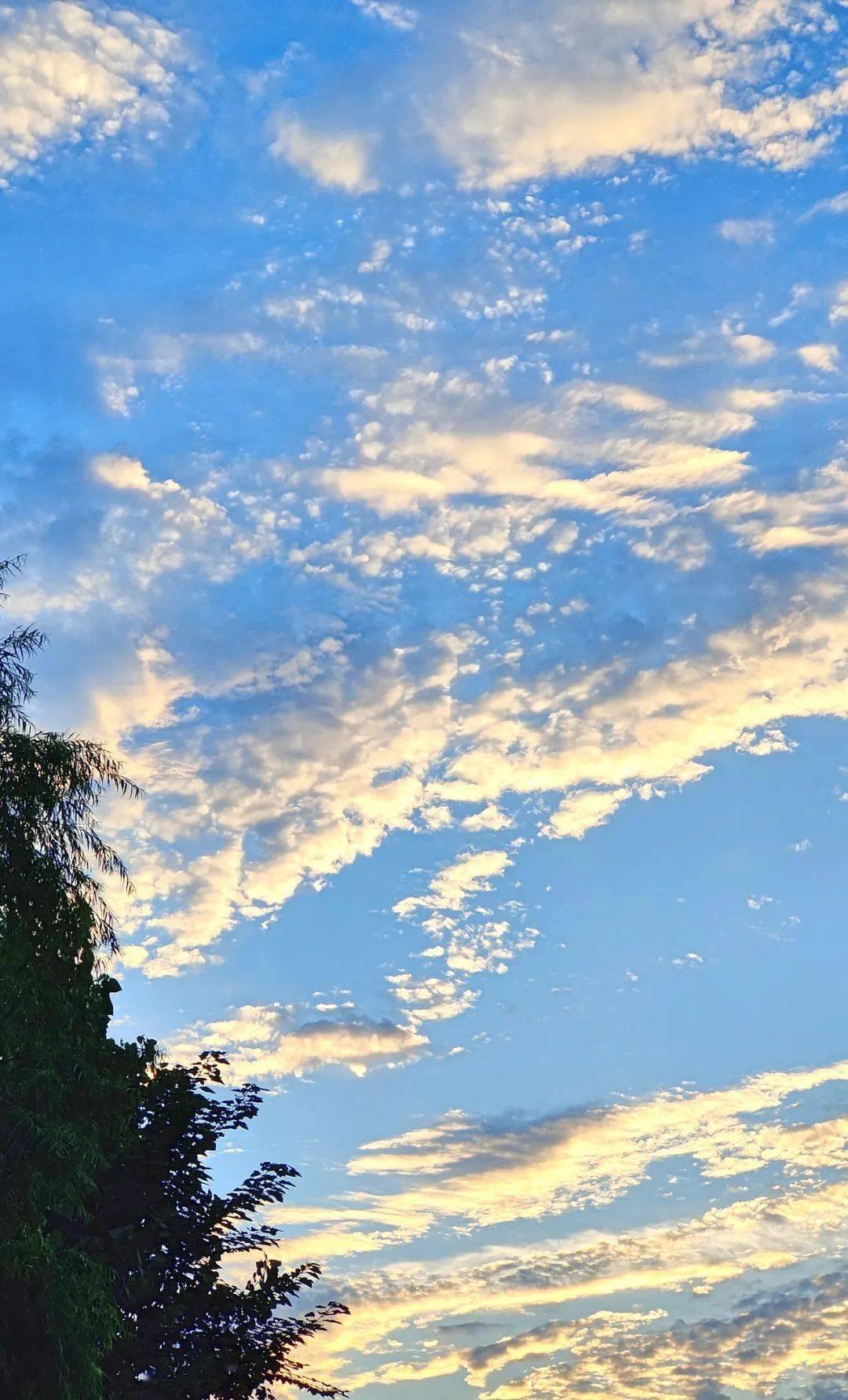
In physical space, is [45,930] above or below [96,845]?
below

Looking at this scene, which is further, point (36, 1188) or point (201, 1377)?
point (201, 1377)

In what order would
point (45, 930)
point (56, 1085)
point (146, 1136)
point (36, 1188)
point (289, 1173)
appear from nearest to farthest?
point (36, 1188) → point (56, 1085) → point (45, 930) → point (146, 1136) → point (289, 1173)

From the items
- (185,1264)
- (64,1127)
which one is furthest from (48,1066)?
(185,1264)

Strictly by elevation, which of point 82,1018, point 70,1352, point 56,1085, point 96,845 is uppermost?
point 96,845

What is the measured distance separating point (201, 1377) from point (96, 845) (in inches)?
528

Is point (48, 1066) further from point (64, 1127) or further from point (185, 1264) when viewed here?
point (185, 1264)

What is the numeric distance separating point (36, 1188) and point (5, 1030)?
1.99m

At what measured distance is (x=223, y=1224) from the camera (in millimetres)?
32594

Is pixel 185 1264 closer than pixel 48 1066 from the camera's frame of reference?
No

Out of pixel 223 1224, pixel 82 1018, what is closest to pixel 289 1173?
pixel 223 1224

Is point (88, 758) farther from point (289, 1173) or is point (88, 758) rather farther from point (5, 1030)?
point (289, 1173)

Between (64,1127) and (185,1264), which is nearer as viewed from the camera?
(64,1127)

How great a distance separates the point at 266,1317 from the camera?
3219 centimetres

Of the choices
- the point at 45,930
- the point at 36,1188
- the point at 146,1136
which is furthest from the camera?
the point at 146,1136
